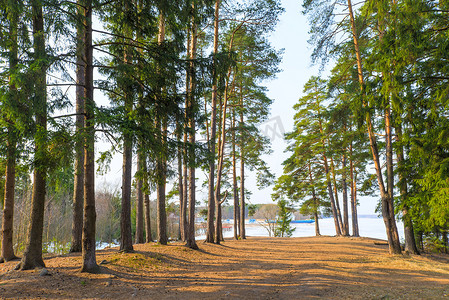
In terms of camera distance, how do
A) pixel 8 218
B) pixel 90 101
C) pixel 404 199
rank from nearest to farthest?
pixel 90 101, pixel 8 218, pixel 404 199

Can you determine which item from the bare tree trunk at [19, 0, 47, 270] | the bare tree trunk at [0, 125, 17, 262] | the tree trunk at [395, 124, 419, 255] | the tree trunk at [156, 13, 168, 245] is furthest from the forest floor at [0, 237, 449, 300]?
the tree trunk at [395, 124, 419, 255]

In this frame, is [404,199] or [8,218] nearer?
[8,218]

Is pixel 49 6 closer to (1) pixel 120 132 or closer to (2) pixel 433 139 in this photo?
(1) pixel 120 132

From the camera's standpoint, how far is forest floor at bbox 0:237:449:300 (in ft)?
17.5

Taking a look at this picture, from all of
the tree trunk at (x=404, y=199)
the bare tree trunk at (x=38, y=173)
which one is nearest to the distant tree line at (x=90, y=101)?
the bare tree trunk at (x=38, y=173)

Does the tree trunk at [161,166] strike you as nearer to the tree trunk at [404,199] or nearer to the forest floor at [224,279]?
the forest floor at [224,279]

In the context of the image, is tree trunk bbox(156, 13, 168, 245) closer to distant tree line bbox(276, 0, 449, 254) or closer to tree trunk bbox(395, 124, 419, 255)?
distant tree line bbox(276, 0, 449, 254)

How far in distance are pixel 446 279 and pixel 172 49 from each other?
9333mm

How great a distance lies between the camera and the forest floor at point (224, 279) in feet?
17.5

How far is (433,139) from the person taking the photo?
7621 millimetres

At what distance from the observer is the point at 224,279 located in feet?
22.4

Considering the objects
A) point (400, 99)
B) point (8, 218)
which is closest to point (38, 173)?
point (8, 218)

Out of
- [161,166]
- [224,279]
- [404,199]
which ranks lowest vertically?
[224,279]

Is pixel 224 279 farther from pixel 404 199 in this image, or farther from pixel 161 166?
pixel 404 199
